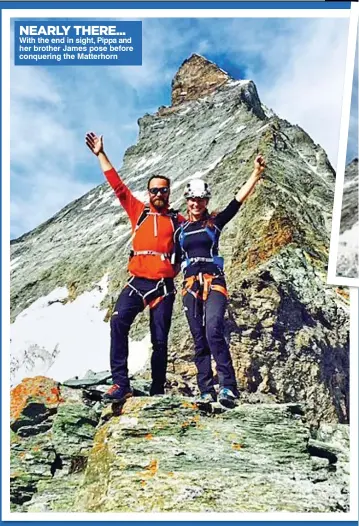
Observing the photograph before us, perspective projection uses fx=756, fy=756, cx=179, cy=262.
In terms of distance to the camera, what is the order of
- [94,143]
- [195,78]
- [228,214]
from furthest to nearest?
1. [195,78]
2. [94,143]
3. [228,214]

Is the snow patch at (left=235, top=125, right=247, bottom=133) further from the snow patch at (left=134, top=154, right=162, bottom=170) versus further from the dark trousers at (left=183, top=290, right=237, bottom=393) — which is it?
the dark trousers at (left=183, top=290, right=237, bottom=393)

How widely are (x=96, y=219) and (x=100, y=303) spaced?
1.43 m

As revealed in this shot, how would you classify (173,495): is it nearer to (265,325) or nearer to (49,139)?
(265,325)

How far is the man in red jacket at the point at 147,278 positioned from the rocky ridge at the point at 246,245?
20 cm

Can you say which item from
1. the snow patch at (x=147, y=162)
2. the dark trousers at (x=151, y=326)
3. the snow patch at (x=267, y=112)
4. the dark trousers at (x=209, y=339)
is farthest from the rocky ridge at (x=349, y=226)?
the snow patch at (x=147, y=162)

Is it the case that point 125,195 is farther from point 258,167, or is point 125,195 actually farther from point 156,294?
point 258,167

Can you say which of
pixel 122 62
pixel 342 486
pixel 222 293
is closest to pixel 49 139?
pixel 122 62

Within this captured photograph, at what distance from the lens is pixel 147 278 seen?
1120 centimetres

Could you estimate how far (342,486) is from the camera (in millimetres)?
10664

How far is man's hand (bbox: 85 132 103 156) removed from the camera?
1146cm

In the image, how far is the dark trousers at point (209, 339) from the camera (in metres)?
10.9

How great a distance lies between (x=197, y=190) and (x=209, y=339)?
2247 mm
